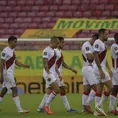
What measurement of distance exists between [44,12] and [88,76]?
14753 millimetres

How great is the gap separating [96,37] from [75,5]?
1500 cm

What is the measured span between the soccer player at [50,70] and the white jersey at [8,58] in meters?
0.79

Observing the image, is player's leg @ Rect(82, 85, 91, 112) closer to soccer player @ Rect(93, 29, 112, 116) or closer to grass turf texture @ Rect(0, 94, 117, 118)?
grass turf texture @ Rect(0, 94, 117, 118)

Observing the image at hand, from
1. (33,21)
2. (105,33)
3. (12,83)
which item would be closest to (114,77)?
(105,33)

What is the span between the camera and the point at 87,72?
46.7 ft

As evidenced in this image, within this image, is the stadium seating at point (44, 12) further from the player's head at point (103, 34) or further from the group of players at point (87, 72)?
the player's head at point (103, 34)

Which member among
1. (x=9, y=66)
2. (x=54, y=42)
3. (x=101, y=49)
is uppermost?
(x=54, y=42)

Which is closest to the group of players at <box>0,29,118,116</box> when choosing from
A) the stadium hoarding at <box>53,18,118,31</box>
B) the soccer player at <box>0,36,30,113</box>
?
the soccer player at <box>0,36,30,113</box>

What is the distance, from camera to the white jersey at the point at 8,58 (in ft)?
45.1

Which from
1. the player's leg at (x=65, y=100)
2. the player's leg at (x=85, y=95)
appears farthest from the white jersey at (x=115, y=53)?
the player's leg at (x=65, y=100)

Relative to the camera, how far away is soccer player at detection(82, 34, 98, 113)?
1380 centimetres

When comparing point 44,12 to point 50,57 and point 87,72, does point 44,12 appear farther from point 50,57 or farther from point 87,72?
point 50,57

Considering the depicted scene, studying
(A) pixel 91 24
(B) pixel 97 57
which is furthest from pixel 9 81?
(A) pixel 91 24

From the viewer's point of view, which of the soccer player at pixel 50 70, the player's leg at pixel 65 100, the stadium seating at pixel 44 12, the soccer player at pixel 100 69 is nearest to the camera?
the soccer player at pixel 100 69
